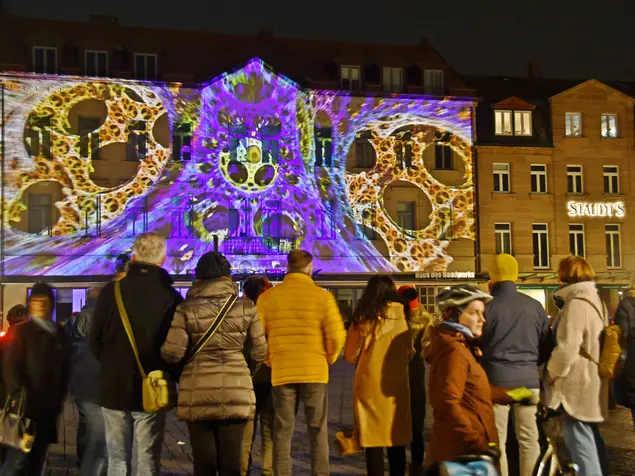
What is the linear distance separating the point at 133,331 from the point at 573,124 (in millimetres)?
35958

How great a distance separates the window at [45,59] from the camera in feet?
112

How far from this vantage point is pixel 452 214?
37.0 meters

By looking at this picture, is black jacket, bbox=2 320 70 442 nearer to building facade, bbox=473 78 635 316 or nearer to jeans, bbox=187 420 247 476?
jeans, bbox=187 420 247 476

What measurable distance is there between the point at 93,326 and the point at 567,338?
377cm

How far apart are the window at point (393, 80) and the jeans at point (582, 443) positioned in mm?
31831

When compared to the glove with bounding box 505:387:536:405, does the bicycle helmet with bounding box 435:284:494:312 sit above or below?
above

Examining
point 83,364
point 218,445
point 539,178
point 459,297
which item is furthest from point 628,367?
point 539,178

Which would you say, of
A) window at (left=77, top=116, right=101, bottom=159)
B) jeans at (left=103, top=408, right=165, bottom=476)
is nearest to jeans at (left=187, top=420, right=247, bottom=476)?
jeans at (left=103, top=408, right=165, bottom=476)

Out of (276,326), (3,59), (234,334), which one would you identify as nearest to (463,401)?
(234,334)

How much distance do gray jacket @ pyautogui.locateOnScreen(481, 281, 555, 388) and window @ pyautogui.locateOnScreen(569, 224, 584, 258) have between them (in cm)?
3281

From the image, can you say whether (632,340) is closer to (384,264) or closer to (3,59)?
(384,264)

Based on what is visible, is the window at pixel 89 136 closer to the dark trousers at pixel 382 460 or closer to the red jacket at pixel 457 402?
the dark trousers at pixel 382 460

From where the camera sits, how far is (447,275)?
36.6m

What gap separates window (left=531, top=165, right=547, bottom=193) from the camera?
1508 inches
